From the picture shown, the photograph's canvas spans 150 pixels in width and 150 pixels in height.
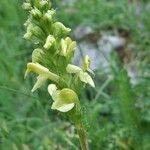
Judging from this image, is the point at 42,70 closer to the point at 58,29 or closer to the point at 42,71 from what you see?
the point at 42,71

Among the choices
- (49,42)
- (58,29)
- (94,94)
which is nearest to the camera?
(49,42)

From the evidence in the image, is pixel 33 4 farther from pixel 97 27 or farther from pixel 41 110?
pixel 97 27

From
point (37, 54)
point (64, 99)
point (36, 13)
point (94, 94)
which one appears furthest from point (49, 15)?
point (94, 94)

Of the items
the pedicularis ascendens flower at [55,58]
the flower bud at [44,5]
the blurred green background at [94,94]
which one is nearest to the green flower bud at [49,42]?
the pedicularis ascendens flower at [55,58]

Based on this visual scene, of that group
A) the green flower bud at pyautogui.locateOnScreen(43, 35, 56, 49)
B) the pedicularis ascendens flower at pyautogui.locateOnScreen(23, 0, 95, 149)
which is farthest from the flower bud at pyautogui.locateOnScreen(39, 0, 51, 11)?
the green flower bud at pyautogui.locateOnScreen(43, 35, 56, 49)

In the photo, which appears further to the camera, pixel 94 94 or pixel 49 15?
pixel 94 94

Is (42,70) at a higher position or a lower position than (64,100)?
higher
